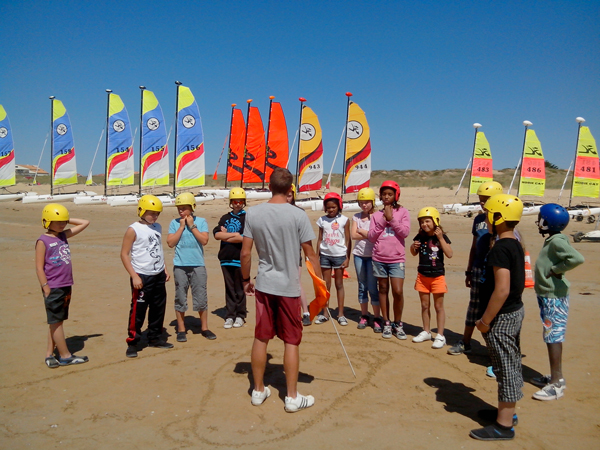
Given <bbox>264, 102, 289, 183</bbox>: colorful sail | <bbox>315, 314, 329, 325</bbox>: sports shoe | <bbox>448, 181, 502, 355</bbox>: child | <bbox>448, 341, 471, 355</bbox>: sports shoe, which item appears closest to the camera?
<bbox>448, 181, 502, 355</bbox>: child

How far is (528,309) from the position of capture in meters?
6.96

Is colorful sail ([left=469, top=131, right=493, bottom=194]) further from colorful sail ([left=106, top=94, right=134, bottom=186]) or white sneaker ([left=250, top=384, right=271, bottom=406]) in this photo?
white sneaker ([left=250, top=384, right=271, bottom=406])

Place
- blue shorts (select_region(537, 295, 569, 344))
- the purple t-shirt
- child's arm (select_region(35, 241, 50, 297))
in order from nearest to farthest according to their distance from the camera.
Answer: blue shorts (select_region(537, 295, 569, 344))
child's arm (select_region(35, 241, 50, 297))
the purple t-shirt

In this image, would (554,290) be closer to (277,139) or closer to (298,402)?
(298,402)

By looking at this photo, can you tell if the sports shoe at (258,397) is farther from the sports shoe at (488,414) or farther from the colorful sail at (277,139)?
the colorful sail at (277,139)

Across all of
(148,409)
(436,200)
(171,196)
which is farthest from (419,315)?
(171,196)

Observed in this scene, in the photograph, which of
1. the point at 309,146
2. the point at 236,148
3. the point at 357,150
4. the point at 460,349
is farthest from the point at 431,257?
the point at 236,148

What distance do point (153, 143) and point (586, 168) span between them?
28.2m

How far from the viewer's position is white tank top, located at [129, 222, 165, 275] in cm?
492

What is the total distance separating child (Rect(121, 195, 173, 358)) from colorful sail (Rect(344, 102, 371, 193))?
2448 cm

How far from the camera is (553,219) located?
393cm

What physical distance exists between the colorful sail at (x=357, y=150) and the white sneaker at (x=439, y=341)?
24081 mm

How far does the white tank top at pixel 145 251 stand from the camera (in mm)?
4918

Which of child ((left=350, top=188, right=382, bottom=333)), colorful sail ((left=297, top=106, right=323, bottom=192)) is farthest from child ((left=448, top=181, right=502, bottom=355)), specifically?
colorful sail ((left=297, top=106, right=323, bottom=192))
